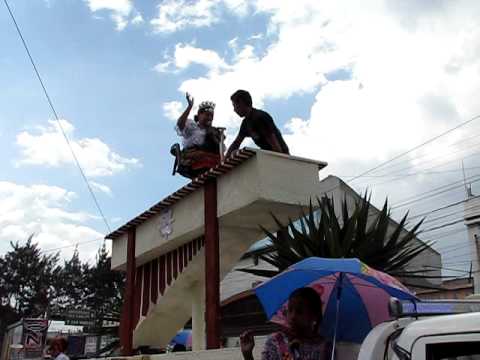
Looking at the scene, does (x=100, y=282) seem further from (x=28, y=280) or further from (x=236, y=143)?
(x=236, y=143)

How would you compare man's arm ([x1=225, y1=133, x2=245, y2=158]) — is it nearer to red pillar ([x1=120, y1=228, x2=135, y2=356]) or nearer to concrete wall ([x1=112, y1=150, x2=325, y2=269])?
concrete wall ([x1=112, y1=150, x2=325, y2=269])

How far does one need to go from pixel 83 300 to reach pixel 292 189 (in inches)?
1518

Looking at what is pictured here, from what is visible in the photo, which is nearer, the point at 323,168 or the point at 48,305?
the point at 323,168

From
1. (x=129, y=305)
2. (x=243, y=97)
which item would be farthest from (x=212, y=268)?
(x=129, y=305)

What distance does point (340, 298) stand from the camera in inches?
166

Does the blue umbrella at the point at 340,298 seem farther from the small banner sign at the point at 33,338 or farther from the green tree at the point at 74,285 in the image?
the green tree at the point at 74,285

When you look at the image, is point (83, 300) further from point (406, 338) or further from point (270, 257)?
point (406, 338)

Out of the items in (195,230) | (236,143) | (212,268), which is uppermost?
(236,143)

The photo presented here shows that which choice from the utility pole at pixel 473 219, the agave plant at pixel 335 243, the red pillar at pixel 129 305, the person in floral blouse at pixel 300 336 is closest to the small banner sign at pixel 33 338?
the red pillar at pixel 129 305

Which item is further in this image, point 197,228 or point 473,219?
point 473,219

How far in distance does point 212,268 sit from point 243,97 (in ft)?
7.64

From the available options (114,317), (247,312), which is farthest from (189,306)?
(247,312)

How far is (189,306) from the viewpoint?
30.5 feet

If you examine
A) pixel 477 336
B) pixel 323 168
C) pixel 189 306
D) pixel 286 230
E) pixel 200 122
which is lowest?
pixel 477 336
